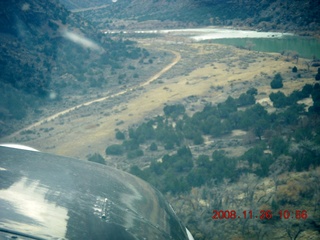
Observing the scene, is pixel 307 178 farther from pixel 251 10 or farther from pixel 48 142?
pixel 251 10

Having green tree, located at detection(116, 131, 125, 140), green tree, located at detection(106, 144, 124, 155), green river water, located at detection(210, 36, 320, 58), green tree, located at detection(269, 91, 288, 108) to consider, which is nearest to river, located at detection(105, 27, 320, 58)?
green river water, located at detection(210, 36, 320, 58)

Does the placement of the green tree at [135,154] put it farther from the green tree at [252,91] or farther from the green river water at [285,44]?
the green river water at [285,44]

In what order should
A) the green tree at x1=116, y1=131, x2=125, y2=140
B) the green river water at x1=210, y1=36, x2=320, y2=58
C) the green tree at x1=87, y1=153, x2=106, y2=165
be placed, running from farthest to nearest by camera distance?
1. the green river water at x1=210, y1=36, x2=320, y2=58
2. the green tree at x1=116, y1=131, x2=125, y2=140
3. the green tree at x1=87, y1=153, x2=106, y2=165

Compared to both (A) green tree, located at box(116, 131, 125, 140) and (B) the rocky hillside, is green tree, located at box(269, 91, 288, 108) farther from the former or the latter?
(B) the rocky hillside

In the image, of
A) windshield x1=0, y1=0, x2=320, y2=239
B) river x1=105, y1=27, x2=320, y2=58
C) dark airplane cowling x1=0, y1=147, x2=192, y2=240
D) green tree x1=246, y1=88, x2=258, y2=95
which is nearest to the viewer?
dark airplane cowling x1=0, y1=147, x2=192, y2=240
